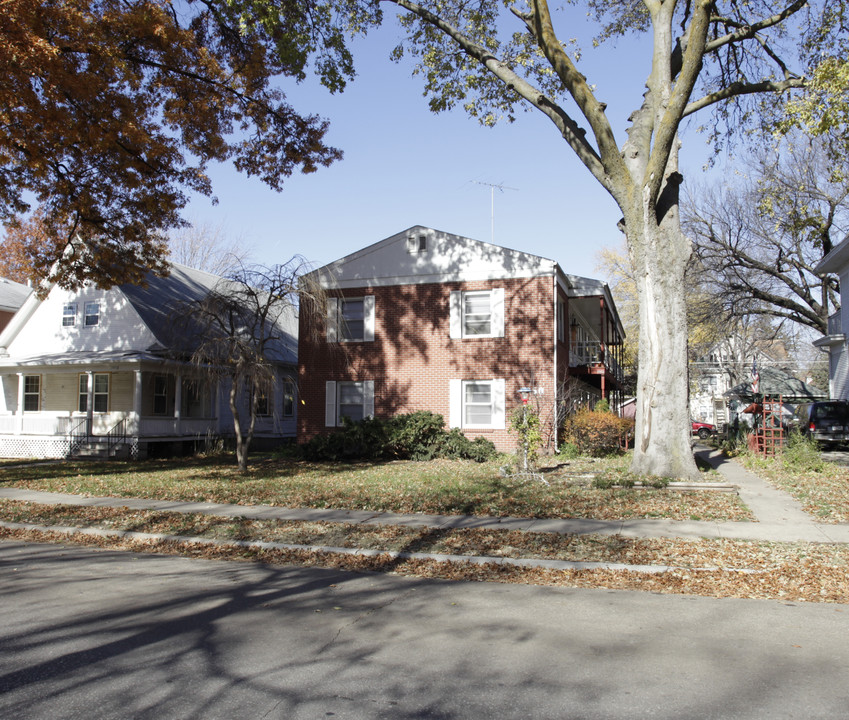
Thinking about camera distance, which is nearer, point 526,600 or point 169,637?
point 169,637

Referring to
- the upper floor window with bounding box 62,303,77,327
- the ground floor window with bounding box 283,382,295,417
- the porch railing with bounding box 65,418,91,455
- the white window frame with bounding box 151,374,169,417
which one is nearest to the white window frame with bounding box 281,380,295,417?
the ground floor window with bounding box 283,382,295,417

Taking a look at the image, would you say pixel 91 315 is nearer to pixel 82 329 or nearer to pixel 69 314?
pixel 82 329

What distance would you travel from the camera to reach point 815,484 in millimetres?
13633

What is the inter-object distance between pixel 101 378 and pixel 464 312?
12938mm

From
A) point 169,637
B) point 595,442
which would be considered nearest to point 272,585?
point 169,637

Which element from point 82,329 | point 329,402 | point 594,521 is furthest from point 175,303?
point 594,521

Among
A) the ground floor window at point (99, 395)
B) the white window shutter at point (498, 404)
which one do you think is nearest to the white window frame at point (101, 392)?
the ground floor window at point (99, 395)

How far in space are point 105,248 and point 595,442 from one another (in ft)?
48.7

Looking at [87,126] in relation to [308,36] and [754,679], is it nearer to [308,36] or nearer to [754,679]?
[308,36]

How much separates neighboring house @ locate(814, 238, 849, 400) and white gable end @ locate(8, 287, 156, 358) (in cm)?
2390

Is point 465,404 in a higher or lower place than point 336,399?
lower

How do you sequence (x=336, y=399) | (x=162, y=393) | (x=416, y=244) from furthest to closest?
(x=162, y=393)
(x=336, y=399)
(x=416, y=244)

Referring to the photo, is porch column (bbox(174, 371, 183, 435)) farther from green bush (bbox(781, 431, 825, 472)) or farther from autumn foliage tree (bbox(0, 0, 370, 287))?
green bush (bbox(781, 431, 825, 472))

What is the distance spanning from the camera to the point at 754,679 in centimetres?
441
